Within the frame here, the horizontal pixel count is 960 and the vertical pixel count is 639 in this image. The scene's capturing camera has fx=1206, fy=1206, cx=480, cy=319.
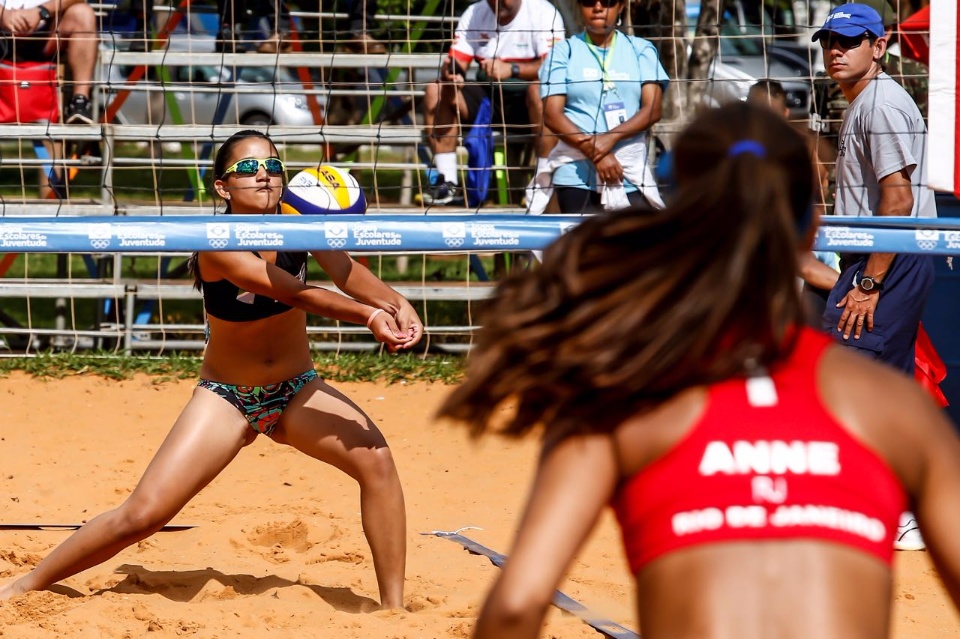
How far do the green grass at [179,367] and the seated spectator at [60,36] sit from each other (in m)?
1.77

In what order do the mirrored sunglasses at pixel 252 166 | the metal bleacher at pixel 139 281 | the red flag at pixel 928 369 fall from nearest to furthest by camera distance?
the mirrored sunglasses at pixel 252 166 < the red flag at pixel 928 369 < the metal bleacher at pixel 139 281

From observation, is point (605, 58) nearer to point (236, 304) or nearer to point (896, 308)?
point (896, 308)

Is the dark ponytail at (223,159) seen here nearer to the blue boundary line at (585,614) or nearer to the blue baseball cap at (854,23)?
the blue boundary line at (585,614)

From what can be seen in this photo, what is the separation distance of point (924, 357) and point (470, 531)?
2.07 metres

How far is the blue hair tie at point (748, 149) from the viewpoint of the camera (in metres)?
1.67

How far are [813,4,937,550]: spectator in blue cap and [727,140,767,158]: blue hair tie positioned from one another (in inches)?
127

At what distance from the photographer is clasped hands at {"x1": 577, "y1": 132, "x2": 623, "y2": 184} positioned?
22.3ft

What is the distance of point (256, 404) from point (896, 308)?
8.40 feet

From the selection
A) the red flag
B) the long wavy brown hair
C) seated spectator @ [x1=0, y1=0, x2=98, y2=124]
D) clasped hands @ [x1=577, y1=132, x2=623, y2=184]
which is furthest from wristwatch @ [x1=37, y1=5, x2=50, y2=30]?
the long wavy brown hair

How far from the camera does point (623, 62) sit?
6957 mm

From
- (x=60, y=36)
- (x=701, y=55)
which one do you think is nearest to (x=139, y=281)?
(x=60, y=36)

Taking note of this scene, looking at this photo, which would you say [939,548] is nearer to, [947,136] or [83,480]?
[947,136]

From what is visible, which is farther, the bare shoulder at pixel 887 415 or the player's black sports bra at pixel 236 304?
the player's black sports bra at pixel 236 304

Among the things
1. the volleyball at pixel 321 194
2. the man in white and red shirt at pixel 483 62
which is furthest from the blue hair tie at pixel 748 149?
the man in white and red shirt at pixel 483 62
